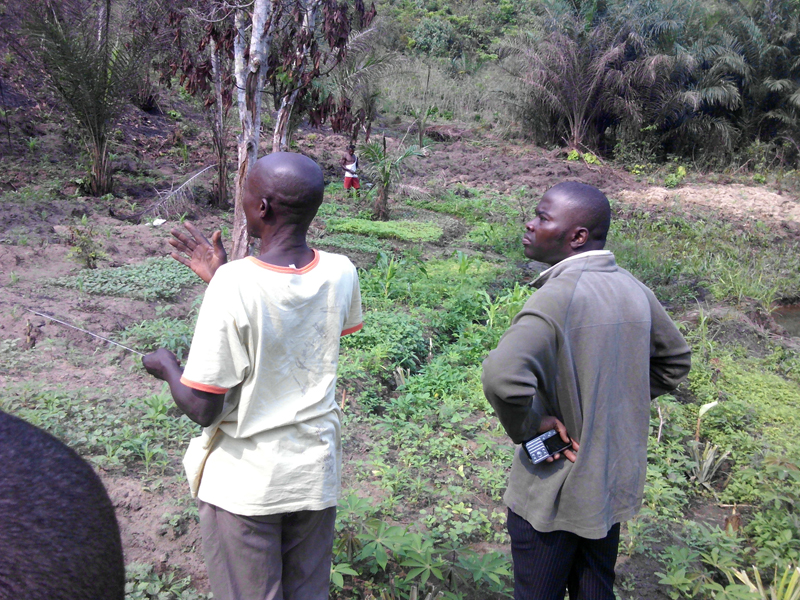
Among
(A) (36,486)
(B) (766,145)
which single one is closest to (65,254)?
(A) (36,486)

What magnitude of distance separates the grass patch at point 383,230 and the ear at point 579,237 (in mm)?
7204

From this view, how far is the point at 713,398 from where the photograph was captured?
486cm

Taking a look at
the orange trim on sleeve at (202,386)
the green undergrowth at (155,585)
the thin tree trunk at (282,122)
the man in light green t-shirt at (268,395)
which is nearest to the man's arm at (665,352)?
the man in light green t-shirt at (268,395)

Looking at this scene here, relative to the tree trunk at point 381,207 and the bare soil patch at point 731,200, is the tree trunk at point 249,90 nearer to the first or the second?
the tree trunk at point 381,207

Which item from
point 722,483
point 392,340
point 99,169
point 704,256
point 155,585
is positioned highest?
point 155,585

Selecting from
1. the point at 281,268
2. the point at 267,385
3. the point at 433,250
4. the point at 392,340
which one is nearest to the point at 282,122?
the point at 392,340

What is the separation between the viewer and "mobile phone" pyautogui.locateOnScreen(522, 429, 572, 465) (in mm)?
1846

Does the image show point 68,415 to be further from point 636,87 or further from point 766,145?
point 766,145

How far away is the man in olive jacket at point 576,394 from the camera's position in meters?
1.78

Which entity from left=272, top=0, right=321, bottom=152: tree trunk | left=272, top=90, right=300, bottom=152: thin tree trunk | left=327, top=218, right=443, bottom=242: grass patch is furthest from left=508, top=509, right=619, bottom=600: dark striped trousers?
left=327, top=218, right=443, bottom=242: grass patch

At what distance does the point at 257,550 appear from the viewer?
1692 mm

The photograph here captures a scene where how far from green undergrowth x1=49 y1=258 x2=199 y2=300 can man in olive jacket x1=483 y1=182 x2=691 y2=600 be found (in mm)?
4304

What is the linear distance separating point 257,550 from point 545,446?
0.86 m

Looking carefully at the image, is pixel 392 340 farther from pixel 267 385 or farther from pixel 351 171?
pixel 351 171
